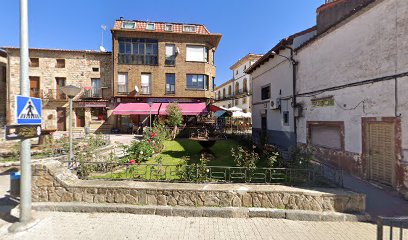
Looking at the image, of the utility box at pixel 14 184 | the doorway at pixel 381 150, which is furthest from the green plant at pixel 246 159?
the utility box at pixel 14 184

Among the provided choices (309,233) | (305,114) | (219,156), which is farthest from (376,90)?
(219,156)

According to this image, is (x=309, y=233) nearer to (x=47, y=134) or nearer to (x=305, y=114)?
(x=305, y=114)

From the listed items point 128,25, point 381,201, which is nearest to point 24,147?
point 381,201

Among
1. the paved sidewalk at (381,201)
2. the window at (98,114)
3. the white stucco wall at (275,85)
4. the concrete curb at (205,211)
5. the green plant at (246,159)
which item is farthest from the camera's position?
the window at (98,114)

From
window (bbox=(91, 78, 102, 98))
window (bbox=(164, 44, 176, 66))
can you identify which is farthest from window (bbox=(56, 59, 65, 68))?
window (bbox=(164, 44, 176, 66))

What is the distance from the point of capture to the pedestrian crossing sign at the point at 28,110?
4.16m

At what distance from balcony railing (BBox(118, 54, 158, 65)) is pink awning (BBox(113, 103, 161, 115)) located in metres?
4.96

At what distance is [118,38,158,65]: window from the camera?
2309 cm

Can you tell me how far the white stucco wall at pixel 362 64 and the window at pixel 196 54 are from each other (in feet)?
50.3

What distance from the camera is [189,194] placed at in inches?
202

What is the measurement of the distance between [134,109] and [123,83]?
158 inches

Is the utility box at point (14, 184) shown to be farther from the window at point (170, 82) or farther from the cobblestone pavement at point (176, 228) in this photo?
the window at point (170, 82)

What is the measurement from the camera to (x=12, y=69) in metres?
22.8

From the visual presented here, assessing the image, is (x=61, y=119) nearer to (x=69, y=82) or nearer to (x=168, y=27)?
(x=69, y=82)
